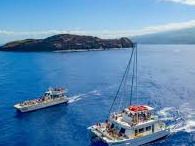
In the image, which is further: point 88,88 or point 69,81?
point 69,81

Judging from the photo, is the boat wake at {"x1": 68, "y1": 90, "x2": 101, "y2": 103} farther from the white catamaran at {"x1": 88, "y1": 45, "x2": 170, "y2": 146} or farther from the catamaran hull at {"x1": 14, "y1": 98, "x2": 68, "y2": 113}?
the white catamaran at {"x1": 88, "y1": 45, "x2": 170, "y2": 146}

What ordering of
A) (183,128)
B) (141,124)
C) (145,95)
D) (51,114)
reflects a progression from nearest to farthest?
(141,124)
(183,128)
(51,114)
(145,95)

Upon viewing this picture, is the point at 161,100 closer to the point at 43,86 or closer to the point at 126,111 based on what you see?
the point at 126,111

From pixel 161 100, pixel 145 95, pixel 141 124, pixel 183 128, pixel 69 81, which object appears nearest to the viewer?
pixel 141 124

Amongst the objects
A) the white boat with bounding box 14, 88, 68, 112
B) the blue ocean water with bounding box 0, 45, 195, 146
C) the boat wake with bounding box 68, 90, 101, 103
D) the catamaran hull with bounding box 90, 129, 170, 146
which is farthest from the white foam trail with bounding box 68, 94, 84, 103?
the catamaran hull with bounding box 90, 129, 170, 146

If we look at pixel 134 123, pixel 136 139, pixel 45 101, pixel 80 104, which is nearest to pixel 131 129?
pixel 134 123

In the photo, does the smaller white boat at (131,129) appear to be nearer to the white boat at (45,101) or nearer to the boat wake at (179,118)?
the boat wake at (179,118)

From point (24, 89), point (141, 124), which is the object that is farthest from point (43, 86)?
point (141, 124)
